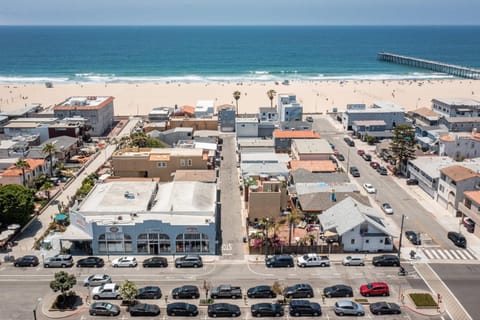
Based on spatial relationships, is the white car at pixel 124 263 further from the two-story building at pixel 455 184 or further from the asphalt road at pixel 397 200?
the two-story building at pixel 455 184

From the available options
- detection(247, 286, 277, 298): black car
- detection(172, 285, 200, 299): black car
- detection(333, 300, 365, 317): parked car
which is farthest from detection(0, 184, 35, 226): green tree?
→ detection(333, 300, 365, 317): parked car

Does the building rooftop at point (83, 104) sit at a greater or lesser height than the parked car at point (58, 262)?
greater

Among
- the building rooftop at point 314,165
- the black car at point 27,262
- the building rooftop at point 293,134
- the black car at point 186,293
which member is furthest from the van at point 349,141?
the black car at point 27,262

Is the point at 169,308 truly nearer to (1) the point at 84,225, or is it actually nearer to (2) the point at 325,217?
(1) the point at 84,225

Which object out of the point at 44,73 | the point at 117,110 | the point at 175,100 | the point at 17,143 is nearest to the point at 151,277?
the point at 17,143

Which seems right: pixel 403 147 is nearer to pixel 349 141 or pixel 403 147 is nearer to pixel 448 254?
pixel 349 141
